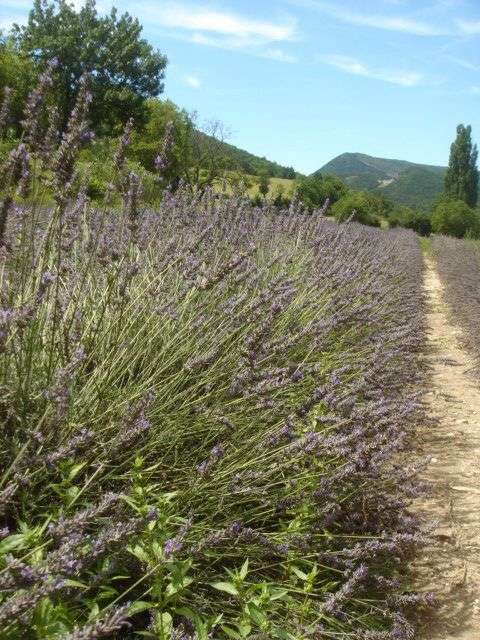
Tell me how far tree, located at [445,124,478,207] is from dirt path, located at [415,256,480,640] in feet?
200

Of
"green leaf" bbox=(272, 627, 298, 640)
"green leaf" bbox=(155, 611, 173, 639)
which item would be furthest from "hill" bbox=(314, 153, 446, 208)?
"green leaf" bbox=(155, 611, 173, 639)

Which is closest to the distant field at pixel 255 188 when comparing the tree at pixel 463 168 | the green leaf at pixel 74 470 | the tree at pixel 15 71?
the green leaf at pixel 74 470

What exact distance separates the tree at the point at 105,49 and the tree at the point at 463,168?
36039 millimetres

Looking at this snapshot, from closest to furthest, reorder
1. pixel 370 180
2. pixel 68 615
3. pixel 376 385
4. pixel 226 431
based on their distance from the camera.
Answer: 1. pixel 68 615
2. pixel 226 431
3. pixel 376 385
4. pixel 370 180

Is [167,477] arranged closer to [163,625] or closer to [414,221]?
[163,625]

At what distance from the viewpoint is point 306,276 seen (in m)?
4.89

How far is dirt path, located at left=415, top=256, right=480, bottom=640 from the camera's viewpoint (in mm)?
2350

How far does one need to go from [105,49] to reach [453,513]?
35.9 metres

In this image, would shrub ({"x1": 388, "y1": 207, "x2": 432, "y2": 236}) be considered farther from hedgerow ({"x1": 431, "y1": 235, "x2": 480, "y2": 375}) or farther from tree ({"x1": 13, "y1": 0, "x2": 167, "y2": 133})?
hedgerow ({"x1": 431, "y1": 235, "x2": 480, "y2": 375})

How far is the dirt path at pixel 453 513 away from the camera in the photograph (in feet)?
7.71

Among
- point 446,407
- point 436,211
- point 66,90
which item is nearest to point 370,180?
point 436,211

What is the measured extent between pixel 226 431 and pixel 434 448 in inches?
79.3

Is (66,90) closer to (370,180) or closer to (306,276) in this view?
(306,276)

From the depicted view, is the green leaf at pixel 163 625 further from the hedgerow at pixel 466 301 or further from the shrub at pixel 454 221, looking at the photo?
the shrub at pixel 454 221
